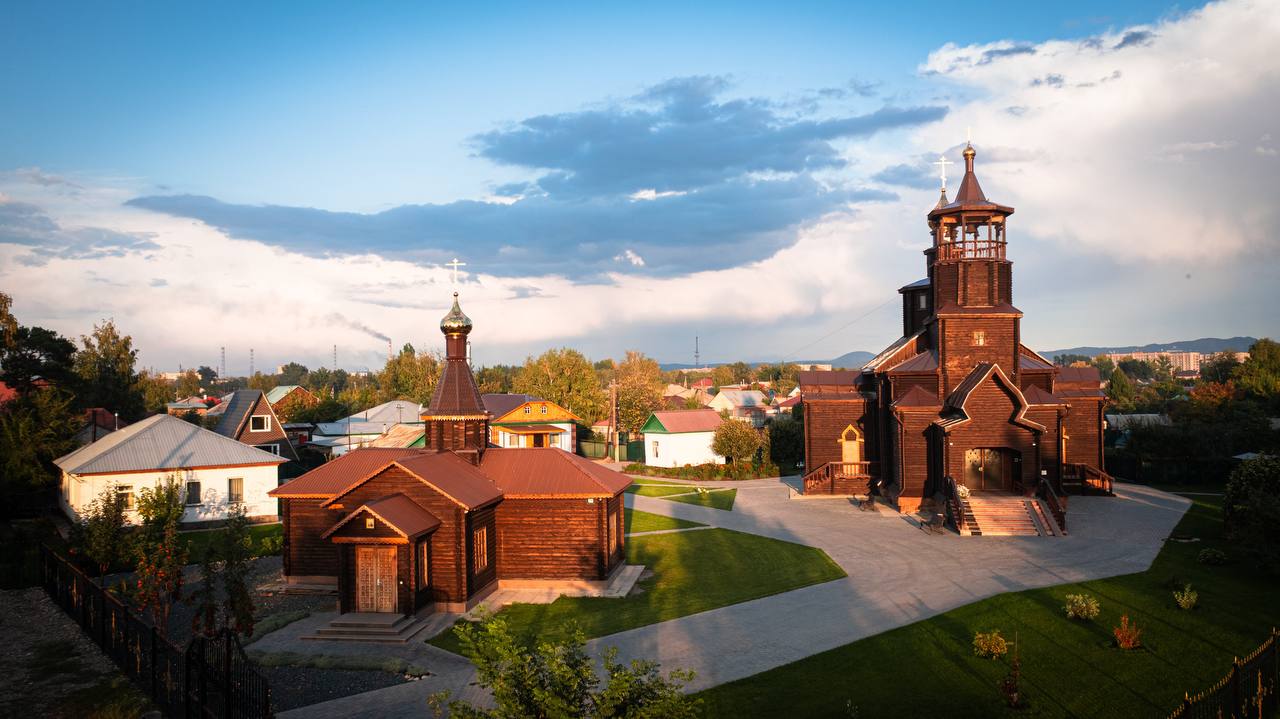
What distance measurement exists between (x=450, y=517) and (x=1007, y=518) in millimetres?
17741

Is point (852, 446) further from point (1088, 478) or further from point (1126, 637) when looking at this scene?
point (1126, 637)

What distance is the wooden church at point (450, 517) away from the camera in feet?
57.8

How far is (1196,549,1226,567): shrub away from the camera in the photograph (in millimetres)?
20250

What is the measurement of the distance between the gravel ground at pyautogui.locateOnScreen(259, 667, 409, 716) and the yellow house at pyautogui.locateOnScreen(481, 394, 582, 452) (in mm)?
34359

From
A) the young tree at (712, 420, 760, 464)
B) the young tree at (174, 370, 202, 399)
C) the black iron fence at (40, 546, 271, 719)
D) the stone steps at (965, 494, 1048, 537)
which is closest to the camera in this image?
the black iron fence at (40, 546, 271, 719)

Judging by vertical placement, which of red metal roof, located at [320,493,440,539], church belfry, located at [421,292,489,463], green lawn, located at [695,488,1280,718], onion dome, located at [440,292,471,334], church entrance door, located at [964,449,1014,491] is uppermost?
onion dome, located at [440,292,471,334]

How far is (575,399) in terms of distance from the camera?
66188mm

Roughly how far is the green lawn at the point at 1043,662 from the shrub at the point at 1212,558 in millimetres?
1658

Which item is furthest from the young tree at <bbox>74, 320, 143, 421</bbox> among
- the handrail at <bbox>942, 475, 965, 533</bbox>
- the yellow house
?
the handrail at <bbox>942, 475, 965, 533</bbox>

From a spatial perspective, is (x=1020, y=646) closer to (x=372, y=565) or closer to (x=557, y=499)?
(x=557, y=499)

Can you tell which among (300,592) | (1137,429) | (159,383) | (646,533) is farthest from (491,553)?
(159,383)

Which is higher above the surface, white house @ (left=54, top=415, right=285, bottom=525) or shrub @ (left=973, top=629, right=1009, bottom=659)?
white house @ (left=54, top=415, right=285, bottom=525)

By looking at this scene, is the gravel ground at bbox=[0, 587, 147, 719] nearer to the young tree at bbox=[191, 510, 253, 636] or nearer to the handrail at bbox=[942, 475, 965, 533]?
the young tree at bbox=[191, 510, 253, 636]

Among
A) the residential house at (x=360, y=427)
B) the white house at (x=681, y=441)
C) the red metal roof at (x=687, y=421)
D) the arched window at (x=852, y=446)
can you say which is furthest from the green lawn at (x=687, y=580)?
the residential house at (x=360, y=427)
